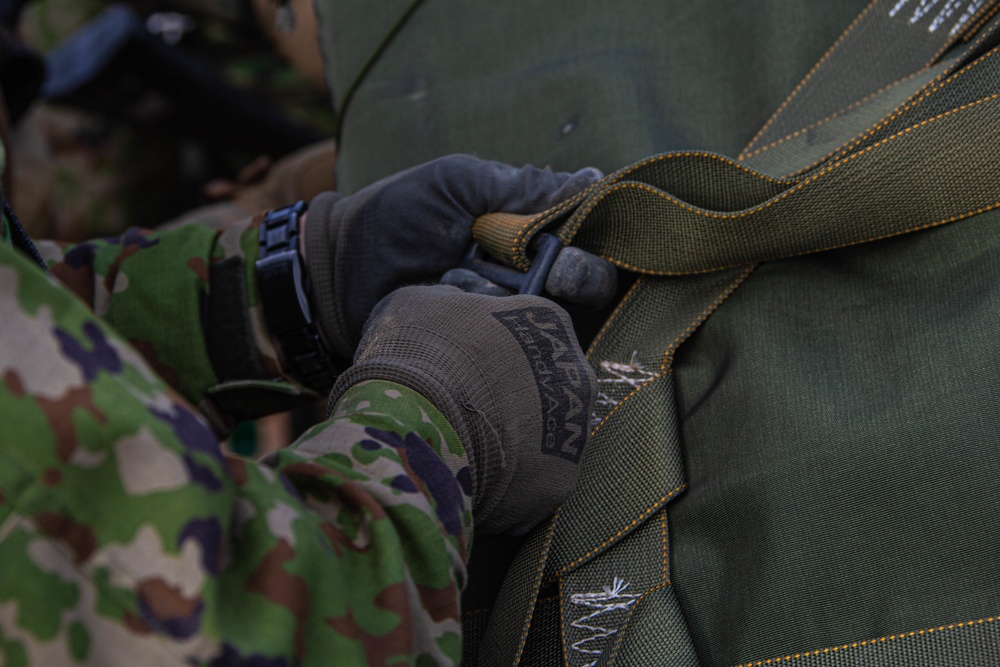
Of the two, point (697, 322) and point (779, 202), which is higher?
point (779, 202)

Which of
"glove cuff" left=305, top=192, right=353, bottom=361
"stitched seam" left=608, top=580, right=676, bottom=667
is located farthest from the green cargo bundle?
"glove cuff" left=305, top=192, right=353, bottom=361

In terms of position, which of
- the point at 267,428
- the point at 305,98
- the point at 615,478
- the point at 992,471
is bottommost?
the point at 267,428

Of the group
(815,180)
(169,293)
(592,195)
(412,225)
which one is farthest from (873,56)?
(169,293)

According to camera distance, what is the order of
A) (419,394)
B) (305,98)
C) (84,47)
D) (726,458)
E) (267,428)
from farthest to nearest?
(305,98), (84,47), (267,428), (726,458), (419,394)

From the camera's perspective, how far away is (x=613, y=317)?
677mm

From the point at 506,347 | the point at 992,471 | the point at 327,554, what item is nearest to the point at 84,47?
the point at 506,347

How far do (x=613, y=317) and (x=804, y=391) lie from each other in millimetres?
151

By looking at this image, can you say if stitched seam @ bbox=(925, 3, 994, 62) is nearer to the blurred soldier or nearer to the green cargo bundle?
the green cargo bundle

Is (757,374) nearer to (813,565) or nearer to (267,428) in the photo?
(813,565)

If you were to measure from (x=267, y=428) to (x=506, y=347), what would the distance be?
0.88 m

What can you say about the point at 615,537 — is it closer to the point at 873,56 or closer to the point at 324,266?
the point at 324,266

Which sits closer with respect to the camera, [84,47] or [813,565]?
[813,565]

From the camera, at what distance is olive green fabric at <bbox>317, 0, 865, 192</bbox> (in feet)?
2.50

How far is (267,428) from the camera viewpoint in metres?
1.35
